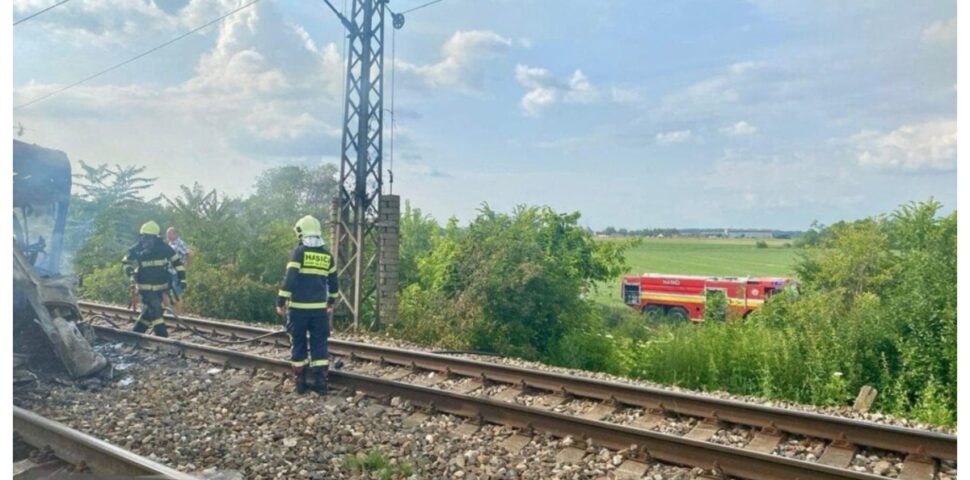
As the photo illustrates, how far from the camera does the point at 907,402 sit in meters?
7.02

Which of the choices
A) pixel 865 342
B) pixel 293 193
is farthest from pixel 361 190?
pixel 865 342

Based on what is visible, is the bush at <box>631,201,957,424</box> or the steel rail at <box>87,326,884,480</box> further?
the bush at <box>631,201,957,424</box>

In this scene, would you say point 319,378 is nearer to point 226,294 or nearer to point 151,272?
point 151,272

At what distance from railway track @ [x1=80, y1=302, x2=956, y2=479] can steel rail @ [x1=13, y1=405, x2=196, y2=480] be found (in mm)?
2175

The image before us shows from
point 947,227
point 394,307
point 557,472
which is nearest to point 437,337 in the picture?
point 394,307

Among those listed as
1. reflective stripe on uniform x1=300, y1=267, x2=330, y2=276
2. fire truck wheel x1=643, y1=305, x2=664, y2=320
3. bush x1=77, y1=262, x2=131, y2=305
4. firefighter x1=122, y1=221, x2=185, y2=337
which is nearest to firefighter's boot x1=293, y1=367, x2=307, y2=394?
reflective stripe on uniform x1=300, y1=267, x2=330, y2=276

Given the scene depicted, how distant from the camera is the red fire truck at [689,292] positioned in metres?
13.8

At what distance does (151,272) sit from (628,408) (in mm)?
5687

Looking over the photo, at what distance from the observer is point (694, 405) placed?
210 inches

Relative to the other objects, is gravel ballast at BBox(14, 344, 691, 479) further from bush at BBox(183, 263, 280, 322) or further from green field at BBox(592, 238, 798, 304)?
green field at BBox(592, 238, 798, 304)

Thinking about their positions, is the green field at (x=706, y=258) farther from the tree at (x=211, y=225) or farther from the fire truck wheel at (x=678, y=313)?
the tree at (x=211, y=225)

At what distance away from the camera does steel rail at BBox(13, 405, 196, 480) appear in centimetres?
383

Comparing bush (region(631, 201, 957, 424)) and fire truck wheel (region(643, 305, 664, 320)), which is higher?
bush (region(631, 201, 957, 424))

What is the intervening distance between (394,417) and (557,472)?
1.65 m
